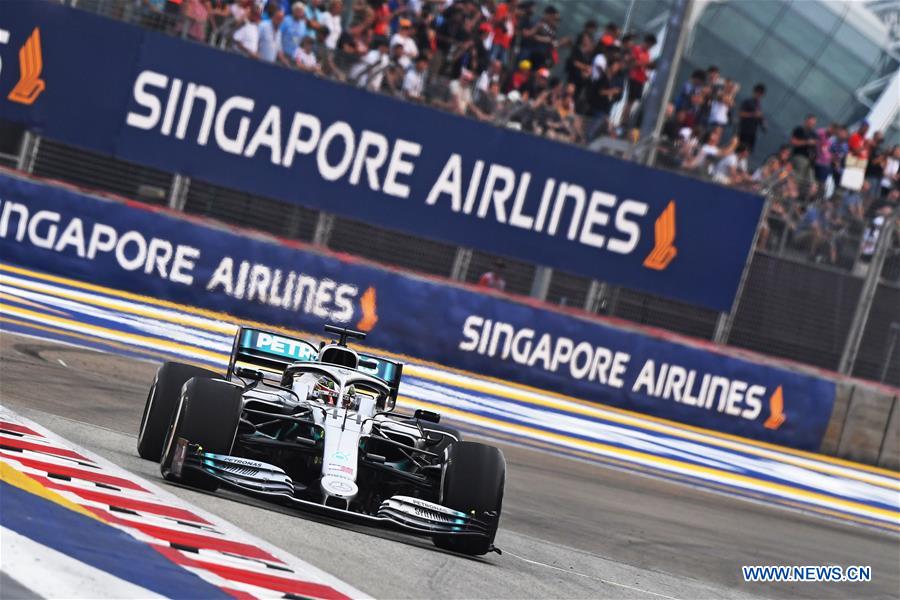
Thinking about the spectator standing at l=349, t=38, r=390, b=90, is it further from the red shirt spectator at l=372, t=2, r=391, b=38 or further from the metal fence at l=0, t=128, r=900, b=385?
the metal fence at l=0, t=128, r=900, b=385

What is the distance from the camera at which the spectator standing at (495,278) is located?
18.2m

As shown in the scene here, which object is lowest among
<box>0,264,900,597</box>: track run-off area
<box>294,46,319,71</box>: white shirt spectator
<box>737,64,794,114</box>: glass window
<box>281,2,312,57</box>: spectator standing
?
<box>0,264,900,597</box>: track run-off area

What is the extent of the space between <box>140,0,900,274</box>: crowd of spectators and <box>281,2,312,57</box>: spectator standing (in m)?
0.02

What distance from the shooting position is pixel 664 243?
18109mm

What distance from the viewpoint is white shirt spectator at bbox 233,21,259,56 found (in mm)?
18109

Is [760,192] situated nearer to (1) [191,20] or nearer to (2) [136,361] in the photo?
(1) [191,20]

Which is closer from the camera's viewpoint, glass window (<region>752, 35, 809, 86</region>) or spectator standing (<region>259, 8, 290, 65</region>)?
spectator standing (<region>259, 8, 290, 65</region>)

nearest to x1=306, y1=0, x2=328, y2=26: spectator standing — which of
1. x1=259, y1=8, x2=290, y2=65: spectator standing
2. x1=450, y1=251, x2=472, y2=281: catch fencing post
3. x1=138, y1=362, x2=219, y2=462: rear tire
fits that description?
x1=259, y1=8, x2=290, y2=65: spectator standing

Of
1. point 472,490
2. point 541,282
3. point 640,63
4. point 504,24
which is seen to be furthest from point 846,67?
point 472,490

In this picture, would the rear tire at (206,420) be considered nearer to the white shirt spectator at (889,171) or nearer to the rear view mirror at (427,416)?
the rear view mirror at (427,416)

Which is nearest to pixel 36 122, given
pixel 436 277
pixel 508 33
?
pixel 436 277

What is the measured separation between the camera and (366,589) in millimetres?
6055

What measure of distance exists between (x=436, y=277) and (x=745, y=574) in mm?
8688

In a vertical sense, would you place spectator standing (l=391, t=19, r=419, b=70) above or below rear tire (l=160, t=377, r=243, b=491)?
above
